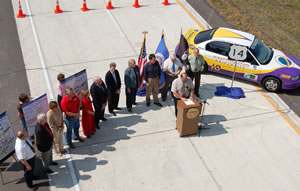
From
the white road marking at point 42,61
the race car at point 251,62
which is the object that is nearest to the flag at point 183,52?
the race car at point 251,62

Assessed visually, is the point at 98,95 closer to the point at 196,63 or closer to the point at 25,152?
the point at 25,152

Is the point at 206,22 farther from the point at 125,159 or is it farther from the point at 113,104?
the point at 125,159

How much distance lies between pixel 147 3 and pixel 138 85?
9.11 m

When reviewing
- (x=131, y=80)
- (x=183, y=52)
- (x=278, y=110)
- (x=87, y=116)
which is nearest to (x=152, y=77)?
Result: (x=131, y=80)

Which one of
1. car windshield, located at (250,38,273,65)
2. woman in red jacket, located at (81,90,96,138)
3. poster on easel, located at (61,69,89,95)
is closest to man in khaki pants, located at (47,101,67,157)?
woman in red jacket, located at (81,90,96,138)

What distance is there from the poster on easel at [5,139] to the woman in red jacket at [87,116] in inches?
74.9

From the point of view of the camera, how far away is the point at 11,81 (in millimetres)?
11922

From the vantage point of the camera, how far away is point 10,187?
8.03m

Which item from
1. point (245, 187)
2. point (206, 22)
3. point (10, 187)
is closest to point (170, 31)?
point (206, 22)

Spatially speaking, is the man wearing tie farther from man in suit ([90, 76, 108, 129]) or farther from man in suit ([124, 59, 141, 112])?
man in suit ([90, 76, 108, 129])

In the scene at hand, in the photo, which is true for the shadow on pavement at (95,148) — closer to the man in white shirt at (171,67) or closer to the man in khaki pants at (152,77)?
the man in khaki pants at (152,77)

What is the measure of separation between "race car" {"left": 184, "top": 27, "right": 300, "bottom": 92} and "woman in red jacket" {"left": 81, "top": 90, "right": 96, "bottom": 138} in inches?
188

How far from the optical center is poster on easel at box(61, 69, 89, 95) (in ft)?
30.6

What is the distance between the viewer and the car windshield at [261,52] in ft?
39.4
